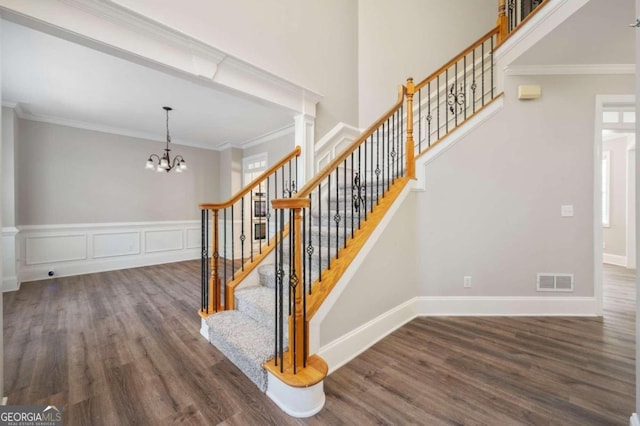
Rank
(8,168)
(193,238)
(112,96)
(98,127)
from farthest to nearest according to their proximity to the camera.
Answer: (193,238), (98,127), (8,168), (112,96)

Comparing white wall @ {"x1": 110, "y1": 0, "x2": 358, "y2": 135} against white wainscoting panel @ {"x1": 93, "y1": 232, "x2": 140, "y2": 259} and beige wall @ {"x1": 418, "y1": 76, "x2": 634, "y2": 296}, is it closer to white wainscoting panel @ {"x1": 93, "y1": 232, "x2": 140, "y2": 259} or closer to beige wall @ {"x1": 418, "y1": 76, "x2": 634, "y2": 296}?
beige wall @ {"x1": 418, "y1": 76, "x2": 634, "y2": 296}

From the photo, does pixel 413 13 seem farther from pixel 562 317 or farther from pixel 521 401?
pixel 521 401

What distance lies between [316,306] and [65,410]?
164 centimetres

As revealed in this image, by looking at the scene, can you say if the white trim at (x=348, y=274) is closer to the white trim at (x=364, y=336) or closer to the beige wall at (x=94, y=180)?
the white trim at (x=364, y=336)

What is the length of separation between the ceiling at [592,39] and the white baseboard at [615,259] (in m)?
4.26

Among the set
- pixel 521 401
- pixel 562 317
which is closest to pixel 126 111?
pixel 521 401

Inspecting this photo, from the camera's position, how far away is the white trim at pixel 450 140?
9.44 feet

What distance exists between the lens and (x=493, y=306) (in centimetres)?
294

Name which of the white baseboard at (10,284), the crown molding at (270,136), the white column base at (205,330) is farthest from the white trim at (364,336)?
the white baseboard at (10,284)

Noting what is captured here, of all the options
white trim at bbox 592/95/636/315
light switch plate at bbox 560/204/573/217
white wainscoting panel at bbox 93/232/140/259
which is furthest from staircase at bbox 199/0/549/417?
white wainscoting panel at bbox 93/232/140/259

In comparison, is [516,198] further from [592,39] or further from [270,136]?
[270,136]

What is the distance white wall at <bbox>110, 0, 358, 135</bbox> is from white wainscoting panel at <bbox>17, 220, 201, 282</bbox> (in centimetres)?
427

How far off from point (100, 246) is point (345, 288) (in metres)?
5.24

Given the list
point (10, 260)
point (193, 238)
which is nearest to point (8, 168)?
point (10, 260)
